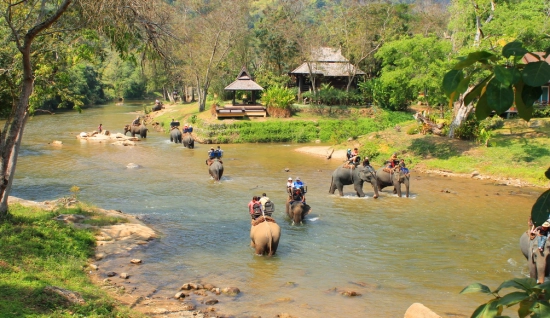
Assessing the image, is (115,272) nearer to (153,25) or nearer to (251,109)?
(153,25)

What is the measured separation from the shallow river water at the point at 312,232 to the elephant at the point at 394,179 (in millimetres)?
516

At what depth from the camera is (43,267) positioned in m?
10.8

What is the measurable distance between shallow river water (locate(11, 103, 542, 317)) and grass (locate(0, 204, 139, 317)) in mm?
1704

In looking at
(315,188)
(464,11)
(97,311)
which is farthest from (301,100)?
(97,311)

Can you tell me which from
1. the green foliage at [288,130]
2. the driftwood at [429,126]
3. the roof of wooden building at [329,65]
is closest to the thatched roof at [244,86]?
the green foliage at [288,130]

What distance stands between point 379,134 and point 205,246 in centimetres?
1958

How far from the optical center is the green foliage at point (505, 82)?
266cm

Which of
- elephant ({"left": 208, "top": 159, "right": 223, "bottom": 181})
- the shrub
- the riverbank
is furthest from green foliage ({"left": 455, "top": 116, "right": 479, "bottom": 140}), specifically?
the shrub

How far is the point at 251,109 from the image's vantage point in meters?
41.1

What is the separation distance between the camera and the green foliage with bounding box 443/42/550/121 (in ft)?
8.73

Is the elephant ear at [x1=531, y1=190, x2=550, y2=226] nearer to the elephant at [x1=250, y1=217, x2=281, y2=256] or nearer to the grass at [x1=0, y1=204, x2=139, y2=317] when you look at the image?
the grass at [x1=0, y1=204, x2=139, y2=317]

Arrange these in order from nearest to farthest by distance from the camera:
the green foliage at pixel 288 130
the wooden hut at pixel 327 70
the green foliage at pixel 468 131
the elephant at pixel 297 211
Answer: the elephant at pixel 297 211, the green foliage at pixel 468 131, the green foliage at pixel 288 130, the wooden hut at pixel 327 70

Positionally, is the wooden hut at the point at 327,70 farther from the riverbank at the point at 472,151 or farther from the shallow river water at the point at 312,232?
the shallow river water at the point at 312,232

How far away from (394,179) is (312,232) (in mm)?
6582
